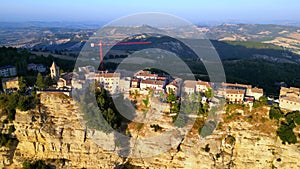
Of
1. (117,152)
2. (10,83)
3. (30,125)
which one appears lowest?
(117,152)

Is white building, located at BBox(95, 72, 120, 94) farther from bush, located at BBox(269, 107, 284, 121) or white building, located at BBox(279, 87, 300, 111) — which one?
white building, located at BBox(279, 87, 300, 111)

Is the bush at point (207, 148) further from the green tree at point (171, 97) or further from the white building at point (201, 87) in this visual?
the white building at point (201, 87)

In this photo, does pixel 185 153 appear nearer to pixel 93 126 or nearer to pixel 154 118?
pixel 154 118

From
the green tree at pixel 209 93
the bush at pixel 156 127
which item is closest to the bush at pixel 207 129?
the green tree at pixel 209 93

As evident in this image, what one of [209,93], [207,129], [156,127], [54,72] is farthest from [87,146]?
[209,93]

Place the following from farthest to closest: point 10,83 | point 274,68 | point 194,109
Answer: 1. point 274,68
2. point 10,83
3. point 194,109

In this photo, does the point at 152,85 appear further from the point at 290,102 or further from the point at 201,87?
the point at 290,102

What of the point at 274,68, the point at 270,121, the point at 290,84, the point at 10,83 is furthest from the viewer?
the point at 274,68

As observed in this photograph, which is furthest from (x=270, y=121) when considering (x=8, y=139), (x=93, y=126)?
(x=8, y=139)

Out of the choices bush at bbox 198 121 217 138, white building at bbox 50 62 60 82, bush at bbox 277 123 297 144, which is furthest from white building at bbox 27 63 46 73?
bush at bbox 277 123 297 144
